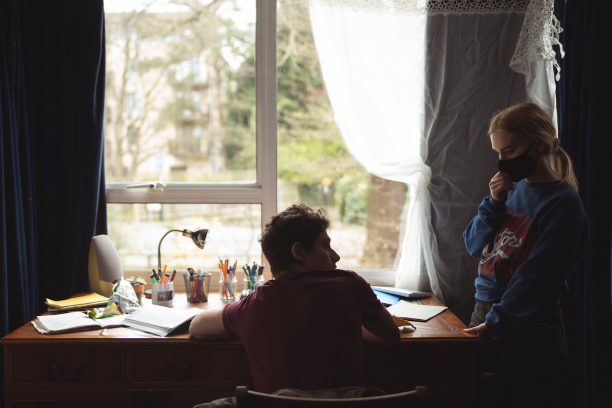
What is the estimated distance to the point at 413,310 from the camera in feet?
5.54

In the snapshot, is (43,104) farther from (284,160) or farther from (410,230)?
(410,230)

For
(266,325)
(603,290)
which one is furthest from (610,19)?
(266,325)

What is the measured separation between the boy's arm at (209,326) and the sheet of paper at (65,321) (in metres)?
0.37

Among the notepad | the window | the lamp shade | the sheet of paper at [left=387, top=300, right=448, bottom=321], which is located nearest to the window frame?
the window

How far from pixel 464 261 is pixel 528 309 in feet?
2.25

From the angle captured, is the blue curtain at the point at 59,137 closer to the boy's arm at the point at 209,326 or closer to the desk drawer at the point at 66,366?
the desk drawer at the point at 66,366

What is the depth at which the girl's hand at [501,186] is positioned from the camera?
1.41 m

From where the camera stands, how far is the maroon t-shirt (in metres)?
1.08

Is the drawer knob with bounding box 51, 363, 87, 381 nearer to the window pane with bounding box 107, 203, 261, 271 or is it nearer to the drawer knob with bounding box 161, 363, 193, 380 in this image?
the drawer knob with bounding box 161, 363, 193, 380

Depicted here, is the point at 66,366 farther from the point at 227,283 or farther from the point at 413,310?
the point at 413,310

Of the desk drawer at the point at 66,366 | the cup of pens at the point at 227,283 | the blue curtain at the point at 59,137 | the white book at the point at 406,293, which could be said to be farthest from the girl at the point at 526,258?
the blue curtain at the point at 59,137

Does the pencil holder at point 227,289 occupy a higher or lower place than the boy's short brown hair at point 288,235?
lower

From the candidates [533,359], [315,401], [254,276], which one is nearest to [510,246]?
[533,359]

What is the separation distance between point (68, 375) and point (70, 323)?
6.6 inches
